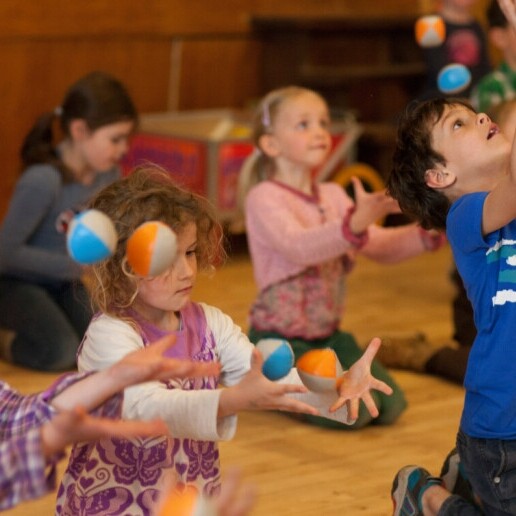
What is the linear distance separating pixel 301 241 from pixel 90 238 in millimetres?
1185

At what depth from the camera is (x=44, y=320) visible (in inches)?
116

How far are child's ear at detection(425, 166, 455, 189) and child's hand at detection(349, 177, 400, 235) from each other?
20.4 inches

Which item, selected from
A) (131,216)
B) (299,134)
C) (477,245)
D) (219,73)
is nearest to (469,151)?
(477,245)

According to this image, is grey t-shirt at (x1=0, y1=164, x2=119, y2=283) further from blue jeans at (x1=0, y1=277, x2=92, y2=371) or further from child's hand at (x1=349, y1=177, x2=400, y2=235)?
child's hand at (x1=349, y1=177, x2=400, y2=235)

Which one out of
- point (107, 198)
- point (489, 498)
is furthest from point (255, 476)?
point (107, 198)

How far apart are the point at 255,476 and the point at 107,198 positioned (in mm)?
717

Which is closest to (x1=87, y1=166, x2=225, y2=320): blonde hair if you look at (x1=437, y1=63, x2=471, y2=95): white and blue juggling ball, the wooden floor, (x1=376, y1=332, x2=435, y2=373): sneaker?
the wooden floor

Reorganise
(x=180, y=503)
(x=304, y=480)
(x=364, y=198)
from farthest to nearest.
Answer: (x=364, y=198) < (x=304, y=480) < (x=180, y=503)

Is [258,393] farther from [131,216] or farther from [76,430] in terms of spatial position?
[131,216]

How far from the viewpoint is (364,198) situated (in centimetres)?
234

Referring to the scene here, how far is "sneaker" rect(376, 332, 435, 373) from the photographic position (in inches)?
113

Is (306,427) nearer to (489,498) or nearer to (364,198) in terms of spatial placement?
(364,198)

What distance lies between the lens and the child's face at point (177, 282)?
1627 millimetres

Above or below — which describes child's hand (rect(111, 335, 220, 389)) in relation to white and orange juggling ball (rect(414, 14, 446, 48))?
below
